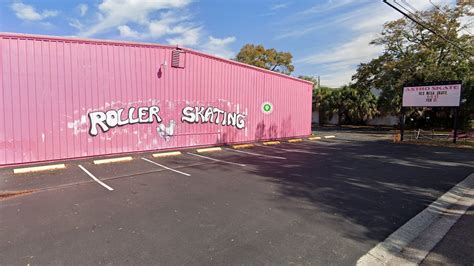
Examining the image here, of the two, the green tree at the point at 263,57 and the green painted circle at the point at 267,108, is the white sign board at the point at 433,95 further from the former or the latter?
the green tree at the point at 263,57

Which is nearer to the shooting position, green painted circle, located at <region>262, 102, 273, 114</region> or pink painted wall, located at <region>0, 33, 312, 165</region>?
pink painted wall, located at <region>0, 33, 312, 165</region>

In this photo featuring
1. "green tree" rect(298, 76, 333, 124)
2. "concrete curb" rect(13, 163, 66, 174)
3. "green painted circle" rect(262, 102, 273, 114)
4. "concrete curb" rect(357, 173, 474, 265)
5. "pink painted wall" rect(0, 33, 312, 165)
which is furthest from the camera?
"green tree" rect(298, 76, 333, 124)

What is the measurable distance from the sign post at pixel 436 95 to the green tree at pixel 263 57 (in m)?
26.1

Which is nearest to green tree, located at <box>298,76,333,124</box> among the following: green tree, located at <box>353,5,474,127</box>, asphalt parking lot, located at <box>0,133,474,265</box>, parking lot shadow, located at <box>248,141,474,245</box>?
green tree, located at <box>353,5,474,127</box>

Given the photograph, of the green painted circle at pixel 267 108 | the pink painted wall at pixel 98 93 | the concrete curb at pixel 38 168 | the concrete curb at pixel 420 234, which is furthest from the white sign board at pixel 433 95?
the concrete curb at pixel 38 168

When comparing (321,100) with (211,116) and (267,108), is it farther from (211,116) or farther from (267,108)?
(211,116)

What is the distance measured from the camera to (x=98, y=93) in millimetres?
9820

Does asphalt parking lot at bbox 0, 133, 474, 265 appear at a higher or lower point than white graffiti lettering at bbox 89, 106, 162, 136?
lower

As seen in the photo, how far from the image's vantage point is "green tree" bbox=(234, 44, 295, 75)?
137ft

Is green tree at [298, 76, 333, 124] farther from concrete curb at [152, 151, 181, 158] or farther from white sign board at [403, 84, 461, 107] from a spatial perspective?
concrete curb at [152, 151, 181, 158]

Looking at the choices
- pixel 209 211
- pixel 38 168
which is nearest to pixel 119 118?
pixel 38 168

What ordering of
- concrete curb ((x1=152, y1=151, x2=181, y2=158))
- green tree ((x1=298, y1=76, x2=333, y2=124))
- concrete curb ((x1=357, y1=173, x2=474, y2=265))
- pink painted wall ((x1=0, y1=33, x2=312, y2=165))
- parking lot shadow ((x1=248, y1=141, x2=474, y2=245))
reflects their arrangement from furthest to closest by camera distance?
green tree ((x1=298, y1=76, x2=333, y2=124)) → concrete curb ((x1=152, y1=151, x2=181, y2=158)) → pink painted wall ((x1=0, y1=33, x2=312, y2=165)) → parking lot shadow ((x1=248, y1=141, x2=474, y2=245)) → concrete curb ((x1=357, y1=173, x2=474, y2=265))

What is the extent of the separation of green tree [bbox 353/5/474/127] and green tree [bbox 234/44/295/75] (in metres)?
16.0

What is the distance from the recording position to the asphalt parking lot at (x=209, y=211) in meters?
3.45
